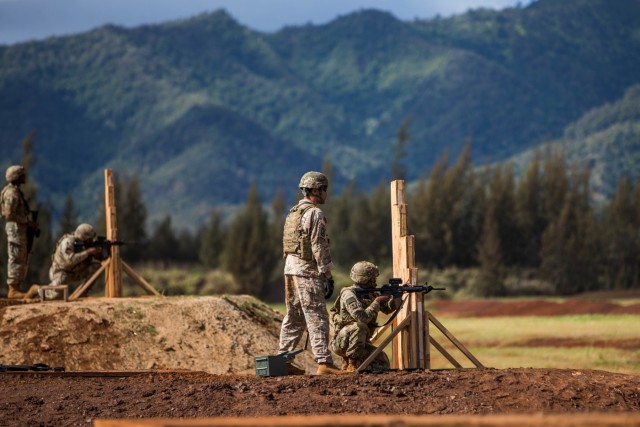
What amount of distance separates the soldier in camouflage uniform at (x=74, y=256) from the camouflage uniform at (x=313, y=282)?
7679 millimetres

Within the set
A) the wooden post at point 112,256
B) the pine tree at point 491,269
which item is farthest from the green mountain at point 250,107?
the wooden post at point 112,256

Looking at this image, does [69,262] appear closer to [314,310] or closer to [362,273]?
[314,310]

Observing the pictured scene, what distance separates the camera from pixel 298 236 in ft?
49.2

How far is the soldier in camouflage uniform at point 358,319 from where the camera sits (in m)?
14.5

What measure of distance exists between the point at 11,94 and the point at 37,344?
157m

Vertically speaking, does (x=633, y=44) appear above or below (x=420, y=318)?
above

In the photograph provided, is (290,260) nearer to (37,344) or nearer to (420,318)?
(420,318)

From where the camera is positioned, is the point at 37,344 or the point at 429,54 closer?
the point at 37,344

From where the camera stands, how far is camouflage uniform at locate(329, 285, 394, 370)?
14523 millimetres

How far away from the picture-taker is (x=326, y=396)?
12.9m

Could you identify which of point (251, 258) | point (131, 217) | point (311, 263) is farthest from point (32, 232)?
point (131, 217)

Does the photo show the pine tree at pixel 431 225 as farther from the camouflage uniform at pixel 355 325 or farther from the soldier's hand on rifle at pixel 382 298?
the soldier's hand on rifle at pixel 382 298

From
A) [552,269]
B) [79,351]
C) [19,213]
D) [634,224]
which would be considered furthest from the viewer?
[634,224]

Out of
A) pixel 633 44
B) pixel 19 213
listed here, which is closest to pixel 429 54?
pixel 633 44
